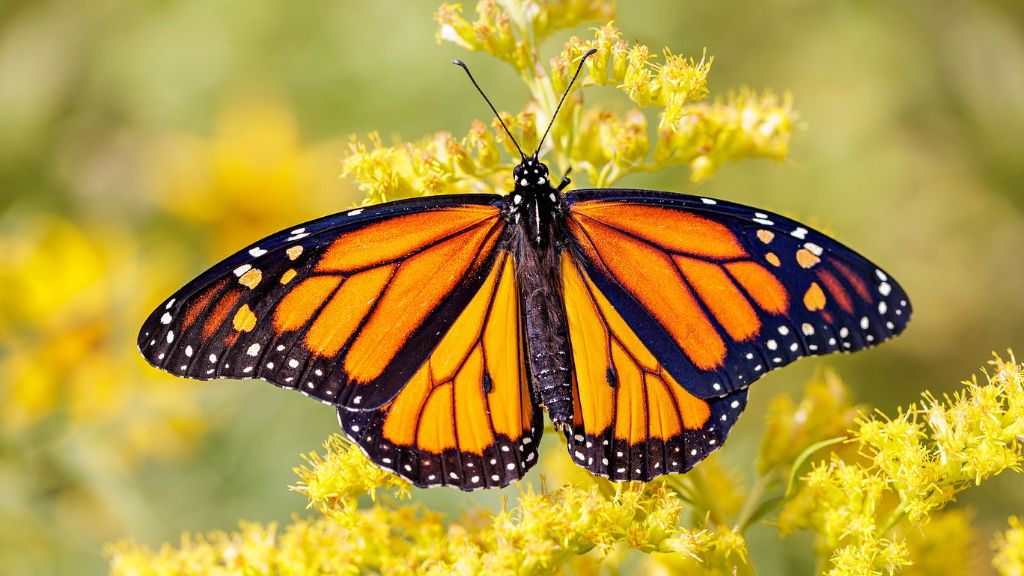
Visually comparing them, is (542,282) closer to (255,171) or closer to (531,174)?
(531,174)

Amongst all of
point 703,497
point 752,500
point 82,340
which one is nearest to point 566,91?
point 703,497

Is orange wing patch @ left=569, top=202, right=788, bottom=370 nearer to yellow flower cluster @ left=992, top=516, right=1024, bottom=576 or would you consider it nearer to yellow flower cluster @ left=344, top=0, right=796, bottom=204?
yellow flower cluster @ left=344, top=0, right=796, bottom=204

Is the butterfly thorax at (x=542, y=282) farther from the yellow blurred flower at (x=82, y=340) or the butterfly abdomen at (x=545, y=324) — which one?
the yellow blurred flower at (x=82, y=340)

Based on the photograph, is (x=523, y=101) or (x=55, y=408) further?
(x=523, y=101)

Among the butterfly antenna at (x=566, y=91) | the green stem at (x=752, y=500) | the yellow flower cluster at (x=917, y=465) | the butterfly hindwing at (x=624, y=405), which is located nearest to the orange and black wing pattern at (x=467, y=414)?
the butterfly hindwing at (x=624, y=405)

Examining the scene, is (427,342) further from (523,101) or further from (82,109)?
(82,109)

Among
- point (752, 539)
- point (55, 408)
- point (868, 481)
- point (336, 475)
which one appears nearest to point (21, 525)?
point (55, 408)
